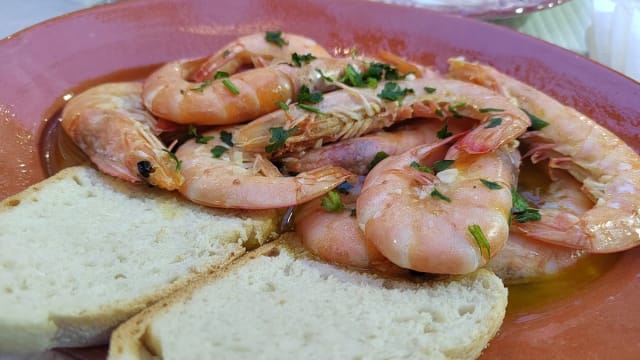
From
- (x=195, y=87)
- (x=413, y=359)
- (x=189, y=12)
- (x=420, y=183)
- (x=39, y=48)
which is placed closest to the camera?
(x=413, y=359)

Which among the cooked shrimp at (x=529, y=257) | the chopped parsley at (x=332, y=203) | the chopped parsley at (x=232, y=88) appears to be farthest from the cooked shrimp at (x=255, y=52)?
the cooked shrimp at (x=529, y=257)

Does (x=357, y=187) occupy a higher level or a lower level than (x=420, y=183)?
lower

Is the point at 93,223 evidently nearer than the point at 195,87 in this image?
Yes

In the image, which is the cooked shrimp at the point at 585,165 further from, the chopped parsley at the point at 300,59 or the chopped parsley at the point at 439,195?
the chopped parsley at the point at 300,59

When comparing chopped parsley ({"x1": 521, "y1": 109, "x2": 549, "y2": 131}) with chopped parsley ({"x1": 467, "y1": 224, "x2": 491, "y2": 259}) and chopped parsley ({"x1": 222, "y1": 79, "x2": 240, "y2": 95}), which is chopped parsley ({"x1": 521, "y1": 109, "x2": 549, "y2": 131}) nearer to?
chopped parsley ({"x1": 467, "y1": 224, "x2": 491, "y2": 259})

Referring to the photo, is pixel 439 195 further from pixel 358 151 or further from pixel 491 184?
pixel 358 151

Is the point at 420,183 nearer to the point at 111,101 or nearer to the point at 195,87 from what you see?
the point at 195,87

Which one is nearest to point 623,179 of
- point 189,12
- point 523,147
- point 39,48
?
point 523,147
